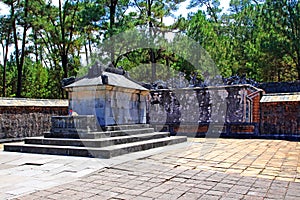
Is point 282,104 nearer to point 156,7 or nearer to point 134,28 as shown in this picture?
point 134,28

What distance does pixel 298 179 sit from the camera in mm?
4211

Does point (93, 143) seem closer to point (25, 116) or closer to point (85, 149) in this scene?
point (85, 149)

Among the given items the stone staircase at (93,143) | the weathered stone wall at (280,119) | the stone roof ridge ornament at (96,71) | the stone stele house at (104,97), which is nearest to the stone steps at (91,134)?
the stone staircase at (93,143)

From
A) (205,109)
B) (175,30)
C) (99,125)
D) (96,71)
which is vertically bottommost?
(99,125)

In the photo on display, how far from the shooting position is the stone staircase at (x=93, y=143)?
602 cm

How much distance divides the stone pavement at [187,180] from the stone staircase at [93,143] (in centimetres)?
70

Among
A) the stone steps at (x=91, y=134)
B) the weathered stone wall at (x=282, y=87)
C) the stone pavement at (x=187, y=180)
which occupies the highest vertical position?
the weathered stone wall at (x=282, y=87)

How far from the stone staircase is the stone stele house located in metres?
0.32

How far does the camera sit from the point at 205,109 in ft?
39.5

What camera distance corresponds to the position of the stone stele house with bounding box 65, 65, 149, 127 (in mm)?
7242

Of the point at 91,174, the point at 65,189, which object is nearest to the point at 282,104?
the point at 91,174

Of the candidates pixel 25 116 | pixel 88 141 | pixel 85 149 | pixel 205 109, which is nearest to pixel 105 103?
pixel 88 141

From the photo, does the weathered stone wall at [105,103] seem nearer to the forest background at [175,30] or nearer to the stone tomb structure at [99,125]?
the stone tomb structure at [99,125]

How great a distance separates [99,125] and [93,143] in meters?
0.93
